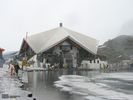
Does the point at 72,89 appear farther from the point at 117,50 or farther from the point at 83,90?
the point at 117,50

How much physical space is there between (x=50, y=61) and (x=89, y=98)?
43.0m

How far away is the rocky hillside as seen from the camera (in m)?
73.3

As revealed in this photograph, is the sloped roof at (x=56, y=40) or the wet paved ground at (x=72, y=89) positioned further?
the sloped roof at (x=56, y=40)

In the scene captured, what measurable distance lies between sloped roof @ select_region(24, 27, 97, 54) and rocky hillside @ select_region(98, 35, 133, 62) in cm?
780

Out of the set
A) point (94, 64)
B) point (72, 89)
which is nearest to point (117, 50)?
point (94, 64)

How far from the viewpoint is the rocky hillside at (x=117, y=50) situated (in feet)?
240

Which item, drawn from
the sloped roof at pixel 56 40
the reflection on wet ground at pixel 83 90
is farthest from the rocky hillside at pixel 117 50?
the reflection on wet ground at pixel 83 90

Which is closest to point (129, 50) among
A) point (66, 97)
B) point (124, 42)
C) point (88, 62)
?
point (124, 42)

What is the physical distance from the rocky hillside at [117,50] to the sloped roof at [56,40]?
25.6 ft

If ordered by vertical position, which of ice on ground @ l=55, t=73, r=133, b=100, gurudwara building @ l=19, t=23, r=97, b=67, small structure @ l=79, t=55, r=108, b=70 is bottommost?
ice on ground @ l=55, t=73, r=133, b=100

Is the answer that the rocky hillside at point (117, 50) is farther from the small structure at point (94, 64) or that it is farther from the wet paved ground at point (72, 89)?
the wet paved ground at point (72, 89)

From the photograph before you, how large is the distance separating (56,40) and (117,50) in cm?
3035

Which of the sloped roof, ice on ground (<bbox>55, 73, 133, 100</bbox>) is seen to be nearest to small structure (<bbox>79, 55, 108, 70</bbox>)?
the sloped roof

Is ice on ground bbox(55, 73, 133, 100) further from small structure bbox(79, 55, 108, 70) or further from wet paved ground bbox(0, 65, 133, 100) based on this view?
small structure bbox(79, 55, 108, 70)
